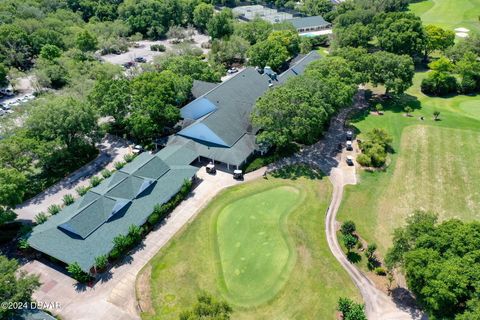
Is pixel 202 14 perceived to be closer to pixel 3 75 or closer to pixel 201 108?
pixel 3 75

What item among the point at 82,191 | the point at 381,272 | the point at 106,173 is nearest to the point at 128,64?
the point at 106,173

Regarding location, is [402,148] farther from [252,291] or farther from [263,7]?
[263,7]

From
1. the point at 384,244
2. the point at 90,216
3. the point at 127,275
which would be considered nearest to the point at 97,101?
the point at 90,216

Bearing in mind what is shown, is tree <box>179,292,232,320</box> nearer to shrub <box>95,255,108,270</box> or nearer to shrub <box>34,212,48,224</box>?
shrub <box>95,255,108,270</box>

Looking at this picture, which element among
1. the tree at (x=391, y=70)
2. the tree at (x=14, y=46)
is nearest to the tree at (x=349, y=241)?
the tree at (x=391, y=70)

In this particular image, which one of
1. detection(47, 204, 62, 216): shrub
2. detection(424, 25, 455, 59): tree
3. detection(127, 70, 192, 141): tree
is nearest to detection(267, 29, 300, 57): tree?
detection(424, 25, 455, 59): tree

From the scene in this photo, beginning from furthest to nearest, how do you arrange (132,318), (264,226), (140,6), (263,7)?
(263,7) → (140,6) → (264,226) → (132,318)
